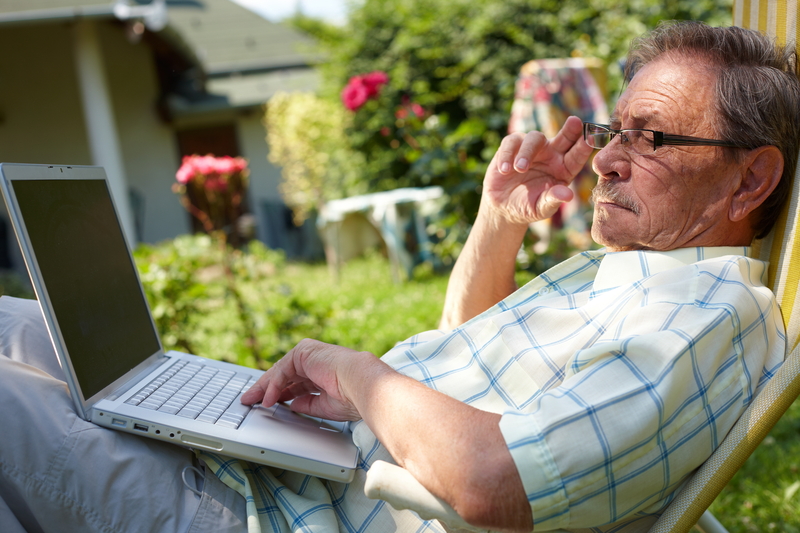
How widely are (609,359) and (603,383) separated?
2.2 inches

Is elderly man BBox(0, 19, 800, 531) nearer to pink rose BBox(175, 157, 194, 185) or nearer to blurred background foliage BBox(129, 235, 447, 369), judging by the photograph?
blurred background foliage BBox(129, 235, 447, 369)

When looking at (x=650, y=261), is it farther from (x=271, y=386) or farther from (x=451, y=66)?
(x=451, y=66)

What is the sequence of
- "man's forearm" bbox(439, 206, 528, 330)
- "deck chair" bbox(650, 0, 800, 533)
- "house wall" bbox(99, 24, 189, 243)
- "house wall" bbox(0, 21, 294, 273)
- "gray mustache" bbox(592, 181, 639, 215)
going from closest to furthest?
"deck chair" bbox(650, 0, 800, 533), "gray mustache" bbox(592, 181, 639, 215), "man's forearm" bbox(439, 206, 528, 330), "house wall" bbox(0, 21, 294, 273), "house wall" bbox(99, 24, 189, 243)

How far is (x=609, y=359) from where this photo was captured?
3.62ft

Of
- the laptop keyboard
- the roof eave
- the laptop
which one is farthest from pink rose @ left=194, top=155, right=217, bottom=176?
the roof eave

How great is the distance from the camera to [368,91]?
4809mm

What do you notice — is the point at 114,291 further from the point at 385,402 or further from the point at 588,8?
the point at 588,8

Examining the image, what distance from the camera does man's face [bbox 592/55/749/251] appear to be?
4.76 feet

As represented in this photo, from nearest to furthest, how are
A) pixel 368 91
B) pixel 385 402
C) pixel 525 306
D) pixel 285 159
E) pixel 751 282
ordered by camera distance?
pixel 385 402, pixel 751 282, pixel 525 306, pixel 368 91, pixel 285 159

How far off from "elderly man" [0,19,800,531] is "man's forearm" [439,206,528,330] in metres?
0.13

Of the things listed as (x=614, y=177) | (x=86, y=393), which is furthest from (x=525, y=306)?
(x=86, y=393)

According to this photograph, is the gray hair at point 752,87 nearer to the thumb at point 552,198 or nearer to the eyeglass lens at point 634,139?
the eyeglass lens at point 634,139

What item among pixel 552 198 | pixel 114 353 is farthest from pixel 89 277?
pixel 552 198

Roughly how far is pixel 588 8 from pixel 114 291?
659 cm
